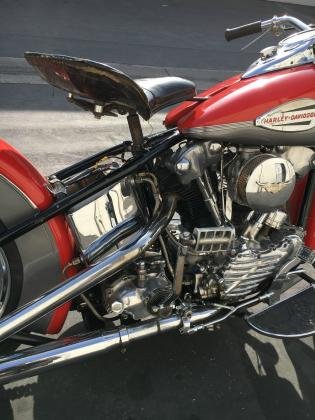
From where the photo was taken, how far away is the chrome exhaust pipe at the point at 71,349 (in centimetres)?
175

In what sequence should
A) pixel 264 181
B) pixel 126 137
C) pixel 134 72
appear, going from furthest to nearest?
pixel 134 72 < pixel 126 137 < pixel 264 181

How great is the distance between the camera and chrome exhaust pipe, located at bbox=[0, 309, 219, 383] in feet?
5.74

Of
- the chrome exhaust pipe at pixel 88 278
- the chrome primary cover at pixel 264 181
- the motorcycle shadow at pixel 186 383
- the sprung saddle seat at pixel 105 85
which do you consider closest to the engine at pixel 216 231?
the chrome primary cover at pixel 264 181

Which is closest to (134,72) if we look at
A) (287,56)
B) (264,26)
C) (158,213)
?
(264,26)

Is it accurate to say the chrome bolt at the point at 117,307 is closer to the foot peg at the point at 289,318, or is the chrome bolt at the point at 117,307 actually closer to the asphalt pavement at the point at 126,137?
the asphalt pavement at the point at 126,137

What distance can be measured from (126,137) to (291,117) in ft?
10.4

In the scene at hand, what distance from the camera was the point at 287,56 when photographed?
1.92m

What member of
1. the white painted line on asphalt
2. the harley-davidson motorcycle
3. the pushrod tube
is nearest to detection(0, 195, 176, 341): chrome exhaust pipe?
the harley-davidson motorcycle

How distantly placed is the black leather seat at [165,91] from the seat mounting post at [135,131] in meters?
0.09

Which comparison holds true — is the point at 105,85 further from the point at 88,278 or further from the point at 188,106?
the point at 88,278

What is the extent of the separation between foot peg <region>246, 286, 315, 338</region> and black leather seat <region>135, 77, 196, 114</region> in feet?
3.57

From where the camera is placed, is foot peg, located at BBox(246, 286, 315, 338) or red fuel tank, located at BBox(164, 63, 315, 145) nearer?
red fuel tank, located at BBox(164, 63, 315, 145)

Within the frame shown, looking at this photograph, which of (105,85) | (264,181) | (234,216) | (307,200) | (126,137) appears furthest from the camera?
(126,137)

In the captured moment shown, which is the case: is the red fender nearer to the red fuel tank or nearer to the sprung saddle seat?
the sprung saddle seat
